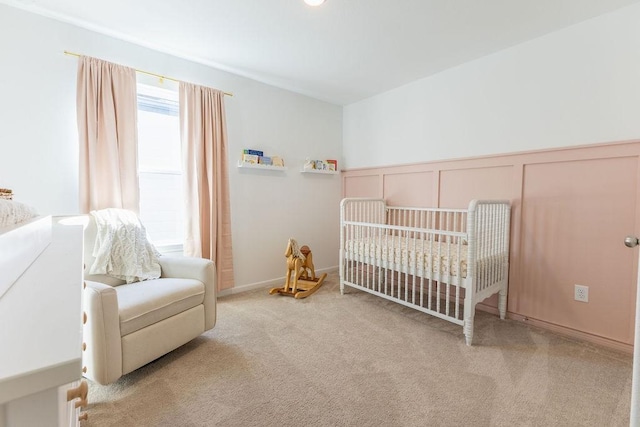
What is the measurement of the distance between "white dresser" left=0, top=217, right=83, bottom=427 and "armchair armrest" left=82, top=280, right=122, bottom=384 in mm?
1039

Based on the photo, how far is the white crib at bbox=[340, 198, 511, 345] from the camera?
195 centimetres

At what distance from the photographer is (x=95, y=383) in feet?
5.03

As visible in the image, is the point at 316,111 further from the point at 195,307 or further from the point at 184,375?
the point at 184,375

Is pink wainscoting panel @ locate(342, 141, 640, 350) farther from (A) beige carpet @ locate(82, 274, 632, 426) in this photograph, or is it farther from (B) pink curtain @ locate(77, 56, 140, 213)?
(B) pink curtain @ locate(77, 56, 140, 213)

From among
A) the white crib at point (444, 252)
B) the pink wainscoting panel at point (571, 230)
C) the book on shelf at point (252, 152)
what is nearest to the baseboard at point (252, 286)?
the white crib at point (444, 252)

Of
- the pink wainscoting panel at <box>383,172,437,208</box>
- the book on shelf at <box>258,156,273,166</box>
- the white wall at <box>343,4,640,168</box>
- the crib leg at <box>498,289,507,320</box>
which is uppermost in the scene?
the white wall at <box>343,4,640,168</box>

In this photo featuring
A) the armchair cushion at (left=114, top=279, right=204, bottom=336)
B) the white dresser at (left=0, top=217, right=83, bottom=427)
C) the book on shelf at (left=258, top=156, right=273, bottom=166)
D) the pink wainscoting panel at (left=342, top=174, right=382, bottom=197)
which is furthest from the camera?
the pink wainscoting panel at (left=342, top=174, right=382, bottom=197)

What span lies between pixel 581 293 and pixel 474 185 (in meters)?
1.08

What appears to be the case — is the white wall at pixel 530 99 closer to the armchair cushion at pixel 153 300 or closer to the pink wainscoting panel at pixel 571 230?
the pink wainscoting panel at pixel 571 230

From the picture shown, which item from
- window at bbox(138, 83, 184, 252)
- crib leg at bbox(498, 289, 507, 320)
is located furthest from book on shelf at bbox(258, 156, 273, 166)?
crib leg at bbox(498, 289, 507, 320)

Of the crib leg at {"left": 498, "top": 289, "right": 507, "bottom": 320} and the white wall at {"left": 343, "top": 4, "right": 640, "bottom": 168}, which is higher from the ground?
the white wall at {"left": 343, "top": 4, "right": 640, "bottom": 168}

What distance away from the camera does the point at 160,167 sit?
2539mm

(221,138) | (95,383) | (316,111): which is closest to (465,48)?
(316,111)

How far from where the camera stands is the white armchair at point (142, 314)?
140 centimetres
